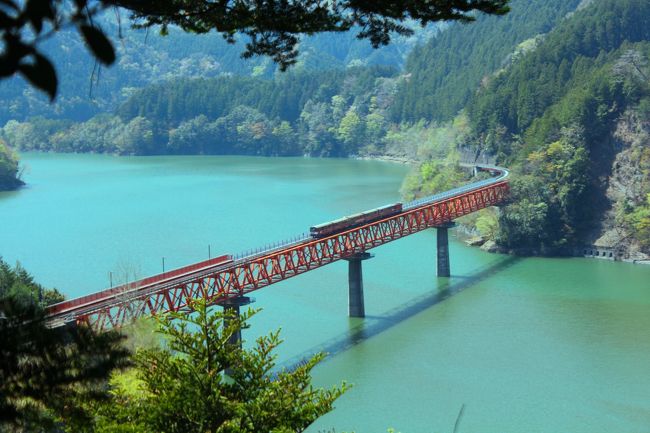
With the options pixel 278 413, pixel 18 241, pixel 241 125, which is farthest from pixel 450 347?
pixel 241 125

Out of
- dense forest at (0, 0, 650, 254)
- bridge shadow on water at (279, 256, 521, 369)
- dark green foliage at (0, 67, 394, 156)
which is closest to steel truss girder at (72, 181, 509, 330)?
bridge shadow on water at (279, 256, 521, 369)

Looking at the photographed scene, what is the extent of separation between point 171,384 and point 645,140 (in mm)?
57930

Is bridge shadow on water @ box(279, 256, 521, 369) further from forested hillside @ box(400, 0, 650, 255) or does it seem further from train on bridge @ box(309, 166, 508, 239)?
forested hillside @ box(400, 0, 650, 255)

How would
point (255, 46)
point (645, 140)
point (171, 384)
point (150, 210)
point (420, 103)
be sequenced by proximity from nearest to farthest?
point (255, 46) < point (171, 384) < point (645, 140) < point (150, 210) < point (420, 103)

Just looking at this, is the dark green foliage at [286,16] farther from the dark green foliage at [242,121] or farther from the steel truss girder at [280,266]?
the dark green foliage at [242,121]

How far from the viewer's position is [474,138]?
8888 cm

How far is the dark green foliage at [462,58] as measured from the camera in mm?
119750

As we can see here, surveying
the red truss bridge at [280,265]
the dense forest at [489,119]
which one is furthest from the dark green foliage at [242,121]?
the red truss bridge at [280,265]

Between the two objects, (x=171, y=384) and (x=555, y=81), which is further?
(x=555, y=81)

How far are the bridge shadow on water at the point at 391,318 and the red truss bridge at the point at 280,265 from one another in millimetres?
1425

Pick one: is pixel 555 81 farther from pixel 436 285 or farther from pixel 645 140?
pixel 436 285

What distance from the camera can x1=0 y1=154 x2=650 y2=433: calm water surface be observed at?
113 ft

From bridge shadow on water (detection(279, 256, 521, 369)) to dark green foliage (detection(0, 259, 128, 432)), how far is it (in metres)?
26.4

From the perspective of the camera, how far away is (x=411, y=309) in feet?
158
